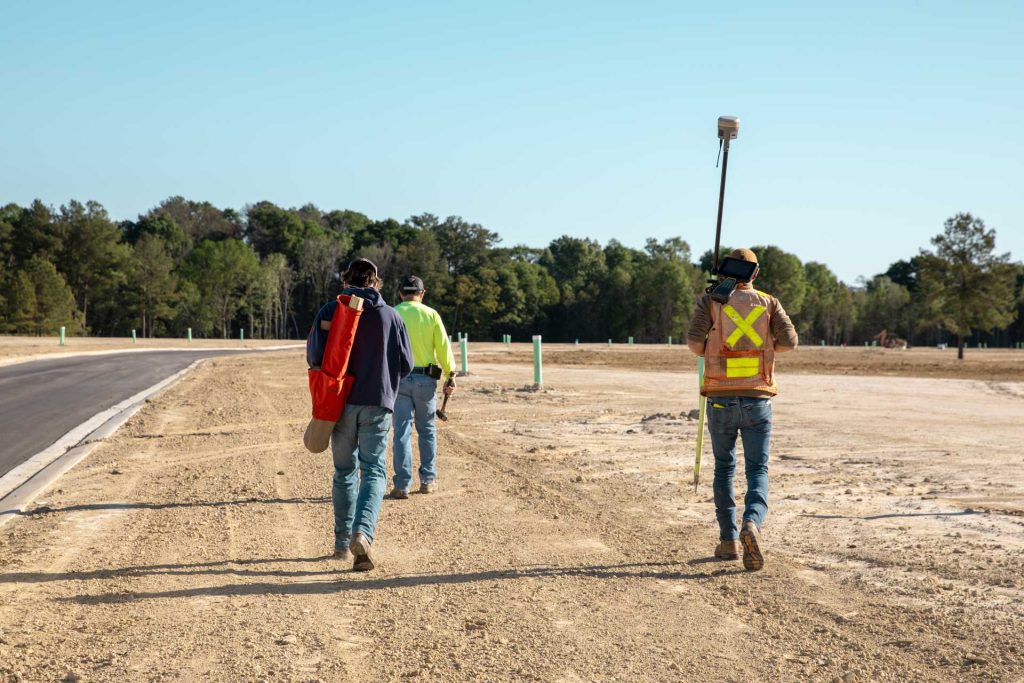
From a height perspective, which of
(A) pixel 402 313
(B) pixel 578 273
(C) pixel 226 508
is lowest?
(C) pixel 226 508

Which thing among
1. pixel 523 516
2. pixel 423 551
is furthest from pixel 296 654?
pixel 523 516

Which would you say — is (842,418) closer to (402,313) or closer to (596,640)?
(402,313)

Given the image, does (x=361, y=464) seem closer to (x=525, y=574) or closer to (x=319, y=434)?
(x=319, y=434)

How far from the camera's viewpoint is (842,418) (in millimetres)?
15258

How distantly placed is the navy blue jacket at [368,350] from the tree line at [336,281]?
289ft

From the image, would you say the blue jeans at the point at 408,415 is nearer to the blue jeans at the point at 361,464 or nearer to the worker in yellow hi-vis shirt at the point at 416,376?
the worker in yellow hi-vis shirt at the point at 416,376

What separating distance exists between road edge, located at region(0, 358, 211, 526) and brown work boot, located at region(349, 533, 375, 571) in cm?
329

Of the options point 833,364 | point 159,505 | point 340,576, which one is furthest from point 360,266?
point 833,364

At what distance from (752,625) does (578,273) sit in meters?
120

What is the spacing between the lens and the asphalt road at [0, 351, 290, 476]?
12.4m

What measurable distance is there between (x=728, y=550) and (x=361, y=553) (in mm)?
2323

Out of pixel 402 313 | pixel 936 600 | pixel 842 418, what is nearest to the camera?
pixel 936 600

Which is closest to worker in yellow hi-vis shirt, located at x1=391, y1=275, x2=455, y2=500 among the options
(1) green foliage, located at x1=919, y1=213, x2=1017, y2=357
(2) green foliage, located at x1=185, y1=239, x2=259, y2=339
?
(1) green foliage, located at x1=919, y1=213, x2=1017, y2=357

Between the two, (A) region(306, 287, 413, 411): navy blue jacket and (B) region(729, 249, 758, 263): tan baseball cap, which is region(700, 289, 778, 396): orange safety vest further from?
(A) region(306, 287, 413, 411): navy blue jacket
